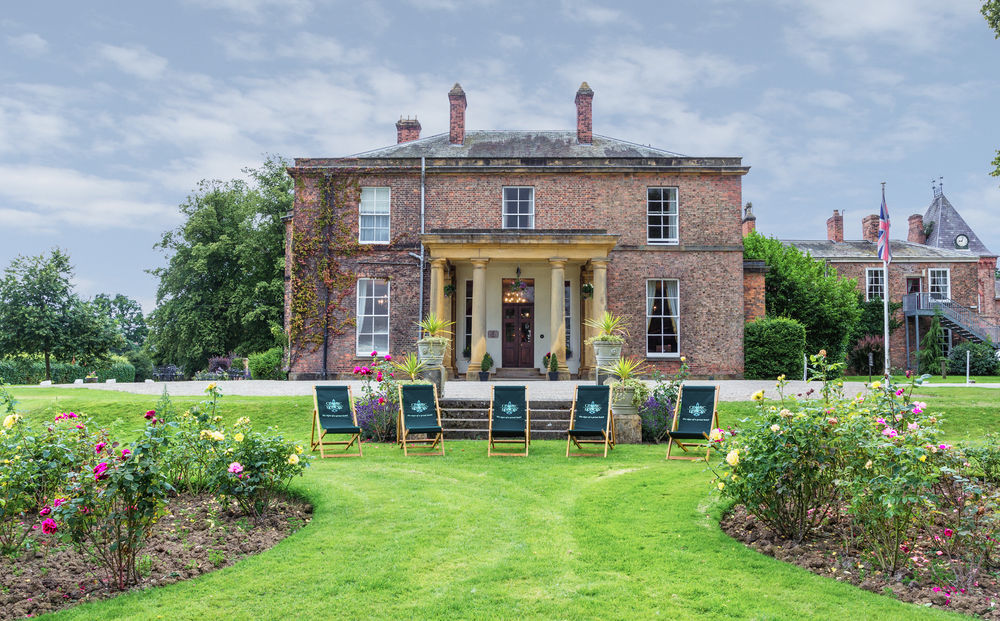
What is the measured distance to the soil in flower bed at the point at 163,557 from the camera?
3.93 metres

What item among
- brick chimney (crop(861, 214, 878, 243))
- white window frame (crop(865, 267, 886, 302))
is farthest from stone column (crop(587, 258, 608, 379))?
brick chimney (crop(861, 214, 878, 243))

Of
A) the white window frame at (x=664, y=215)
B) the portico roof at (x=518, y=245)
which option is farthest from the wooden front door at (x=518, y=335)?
the white window frame at (x=664, y=215)

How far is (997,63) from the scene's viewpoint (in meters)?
12.6

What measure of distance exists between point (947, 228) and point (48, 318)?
156 ft

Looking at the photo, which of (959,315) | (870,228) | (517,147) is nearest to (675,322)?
(517,147)

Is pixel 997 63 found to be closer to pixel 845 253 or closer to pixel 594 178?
pixel 594 178

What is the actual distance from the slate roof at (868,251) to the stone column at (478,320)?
21197mm

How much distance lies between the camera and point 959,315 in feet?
103

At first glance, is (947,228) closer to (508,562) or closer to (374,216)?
(374,216)

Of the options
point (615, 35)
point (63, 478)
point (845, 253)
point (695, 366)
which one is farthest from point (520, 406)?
point (845, 253)

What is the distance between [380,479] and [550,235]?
12043 mm

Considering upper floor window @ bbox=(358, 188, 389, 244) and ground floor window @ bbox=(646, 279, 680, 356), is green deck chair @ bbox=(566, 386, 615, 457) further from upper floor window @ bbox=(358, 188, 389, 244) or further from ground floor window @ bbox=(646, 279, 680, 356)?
upper floor window @ bbox=(358, 188, 389, 244)

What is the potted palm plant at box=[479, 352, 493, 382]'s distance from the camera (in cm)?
1856

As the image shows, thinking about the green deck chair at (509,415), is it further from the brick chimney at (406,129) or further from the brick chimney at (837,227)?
the brick chimney at (837,227)
